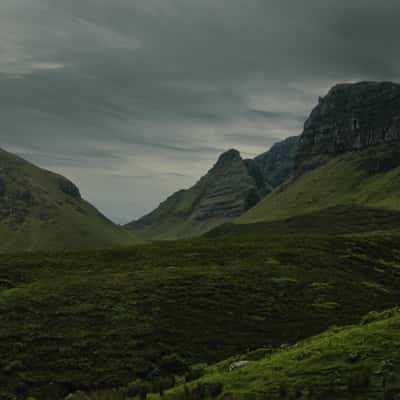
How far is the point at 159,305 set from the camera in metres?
40.9

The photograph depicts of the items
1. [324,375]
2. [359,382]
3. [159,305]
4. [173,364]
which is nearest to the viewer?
[359,382]

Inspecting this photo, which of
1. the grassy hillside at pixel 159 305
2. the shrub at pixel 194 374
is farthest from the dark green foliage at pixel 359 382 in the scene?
the grassy hillside at pixel 159 305

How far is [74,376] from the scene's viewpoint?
90.6 ft

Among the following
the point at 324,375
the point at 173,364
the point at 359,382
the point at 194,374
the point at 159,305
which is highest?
the point at 359,382

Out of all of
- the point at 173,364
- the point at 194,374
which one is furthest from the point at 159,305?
the point at 194,374

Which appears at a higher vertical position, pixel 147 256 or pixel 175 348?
pixel 147 256

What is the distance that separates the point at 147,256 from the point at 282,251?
17.9 m

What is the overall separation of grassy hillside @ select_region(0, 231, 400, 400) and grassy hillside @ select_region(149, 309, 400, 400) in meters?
9.29

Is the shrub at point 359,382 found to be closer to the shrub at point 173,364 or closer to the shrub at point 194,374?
the shrub at point 194,374

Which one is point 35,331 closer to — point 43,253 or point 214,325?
point 214,325

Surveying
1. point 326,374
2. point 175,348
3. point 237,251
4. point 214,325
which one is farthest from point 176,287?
point 326,374

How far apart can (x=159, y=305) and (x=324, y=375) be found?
78.7 ft

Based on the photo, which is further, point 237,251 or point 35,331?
point 237,251

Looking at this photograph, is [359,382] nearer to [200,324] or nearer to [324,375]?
[324,375]
